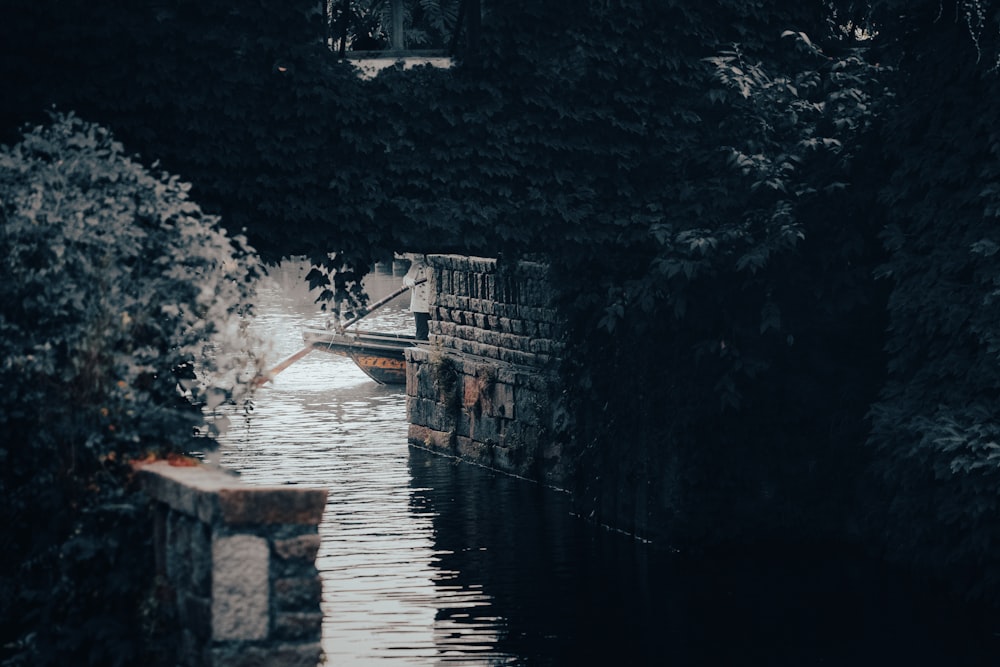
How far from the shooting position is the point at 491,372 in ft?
70.2

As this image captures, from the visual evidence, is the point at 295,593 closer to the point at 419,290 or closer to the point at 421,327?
the point at 421,327

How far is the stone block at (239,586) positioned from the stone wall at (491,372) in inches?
438

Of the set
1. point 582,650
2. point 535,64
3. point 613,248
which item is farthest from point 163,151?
point 582,650

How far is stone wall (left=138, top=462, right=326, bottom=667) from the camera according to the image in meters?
6.55

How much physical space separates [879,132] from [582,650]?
604 centimetres

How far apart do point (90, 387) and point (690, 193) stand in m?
8.58

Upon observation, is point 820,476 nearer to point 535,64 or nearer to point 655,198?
point 655,198

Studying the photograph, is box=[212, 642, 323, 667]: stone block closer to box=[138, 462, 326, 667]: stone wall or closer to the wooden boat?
box=[138, 462, 326, 667]: stone wall

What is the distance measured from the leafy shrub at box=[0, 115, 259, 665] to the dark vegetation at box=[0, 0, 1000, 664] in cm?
516

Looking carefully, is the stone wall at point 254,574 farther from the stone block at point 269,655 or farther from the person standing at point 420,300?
the person standing at point 420,300

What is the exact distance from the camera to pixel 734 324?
1527 centimetres

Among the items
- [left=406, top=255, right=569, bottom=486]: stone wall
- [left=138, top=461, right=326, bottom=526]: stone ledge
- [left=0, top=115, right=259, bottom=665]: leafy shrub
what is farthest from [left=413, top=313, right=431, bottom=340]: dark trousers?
[left=138, top=461, right=326, bottom=526]: stone ledge

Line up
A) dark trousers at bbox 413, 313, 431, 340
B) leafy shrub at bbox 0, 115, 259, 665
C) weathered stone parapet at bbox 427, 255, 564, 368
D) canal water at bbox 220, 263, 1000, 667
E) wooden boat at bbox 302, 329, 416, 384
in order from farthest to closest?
wooden boat at bbox 302, 329, 416, 384 < dark trousers at bbox 413, 313, 431, 340 < weathered stone parapet at bbox 427, 255, 564, 368 < canal water at bbox 220, 263, 1000, 667 < leafy shrub at bbox 0, 115, 259, 665

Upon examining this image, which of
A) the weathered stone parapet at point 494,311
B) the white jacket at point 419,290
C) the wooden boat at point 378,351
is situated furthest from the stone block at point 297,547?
the wooden boat at point 378,351
